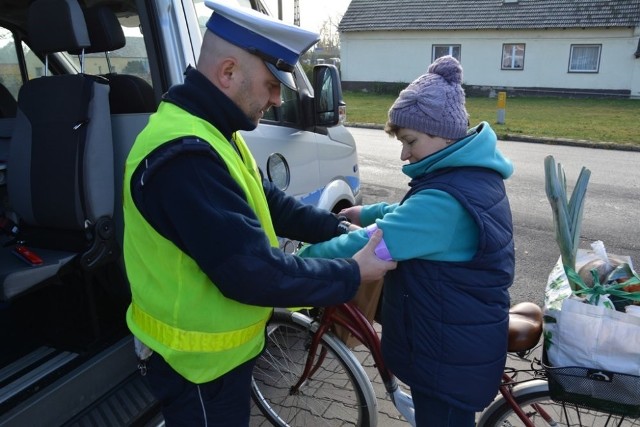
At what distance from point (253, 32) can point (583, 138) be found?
45.6 feet

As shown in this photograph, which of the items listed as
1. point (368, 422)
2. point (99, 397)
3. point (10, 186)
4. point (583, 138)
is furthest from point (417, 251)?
point (583, 138)

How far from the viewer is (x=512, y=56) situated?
27125mm

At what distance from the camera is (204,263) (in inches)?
56.6

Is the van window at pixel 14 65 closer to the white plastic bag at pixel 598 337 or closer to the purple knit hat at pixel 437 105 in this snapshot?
the purple knit hat at pixel 437 105

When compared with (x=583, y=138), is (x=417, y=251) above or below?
above

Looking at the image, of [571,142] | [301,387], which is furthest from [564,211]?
[571,142]

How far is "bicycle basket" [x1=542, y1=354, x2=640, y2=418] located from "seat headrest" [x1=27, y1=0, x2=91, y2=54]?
2.52 meters

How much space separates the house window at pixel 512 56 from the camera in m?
26.9

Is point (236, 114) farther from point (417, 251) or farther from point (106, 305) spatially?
point (106, 305)

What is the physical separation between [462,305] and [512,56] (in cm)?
2824

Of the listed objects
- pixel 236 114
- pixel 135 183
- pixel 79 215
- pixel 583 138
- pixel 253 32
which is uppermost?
pixel 253 32

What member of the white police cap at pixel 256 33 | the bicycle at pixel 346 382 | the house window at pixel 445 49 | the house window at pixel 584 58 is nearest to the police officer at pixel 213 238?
the white police cap at pixel 256 33

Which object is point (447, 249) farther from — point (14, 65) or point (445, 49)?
point (445, 49)

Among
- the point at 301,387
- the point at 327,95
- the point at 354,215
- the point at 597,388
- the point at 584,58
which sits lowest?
the point at 301,387
